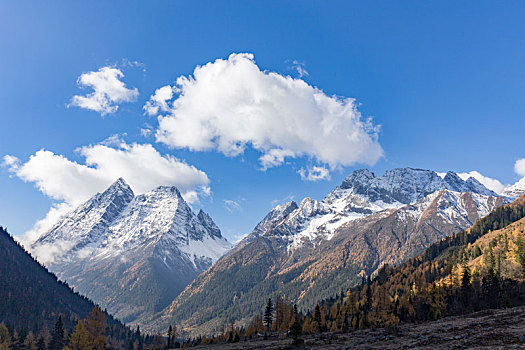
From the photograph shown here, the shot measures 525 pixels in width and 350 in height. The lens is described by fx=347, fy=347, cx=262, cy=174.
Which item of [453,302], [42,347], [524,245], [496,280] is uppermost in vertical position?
[524,245]

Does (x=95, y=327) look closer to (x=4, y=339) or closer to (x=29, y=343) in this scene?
(x=4, y=339)

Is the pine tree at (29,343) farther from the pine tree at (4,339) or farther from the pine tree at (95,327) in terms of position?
the pine tree at (95,327)

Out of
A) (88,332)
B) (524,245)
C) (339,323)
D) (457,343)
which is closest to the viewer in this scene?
(457,343)

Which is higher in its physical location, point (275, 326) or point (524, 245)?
point (524, 245)

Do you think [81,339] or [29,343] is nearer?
[81,339]

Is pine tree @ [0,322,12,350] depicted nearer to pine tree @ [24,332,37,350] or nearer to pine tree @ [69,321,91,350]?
pine tree @ [24,332,37,350]

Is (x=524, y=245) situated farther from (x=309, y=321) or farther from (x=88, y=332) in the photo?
(x=88, y=332)

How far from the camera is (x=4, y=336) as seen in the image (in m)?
151

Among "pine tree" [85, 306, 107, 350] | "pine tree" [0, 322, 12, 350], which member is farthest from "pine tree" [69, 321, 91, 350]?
"pine tree" [0, 322, 12, 350]

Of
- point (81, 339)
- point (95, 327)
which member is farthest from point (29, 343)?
point (95, 327)

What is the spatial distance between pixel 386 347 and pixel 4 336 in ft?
546

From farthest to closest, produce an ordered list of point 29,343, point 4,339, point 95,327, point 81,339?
point 29,343 → point 4,339 → point 95,327 → point 81,339

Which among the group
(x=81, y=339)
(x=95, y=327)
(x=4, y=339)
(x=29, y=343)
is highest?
(x=95, y=327)

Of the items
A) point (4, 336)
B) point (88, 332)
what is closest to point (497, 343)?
point (88, 332)
